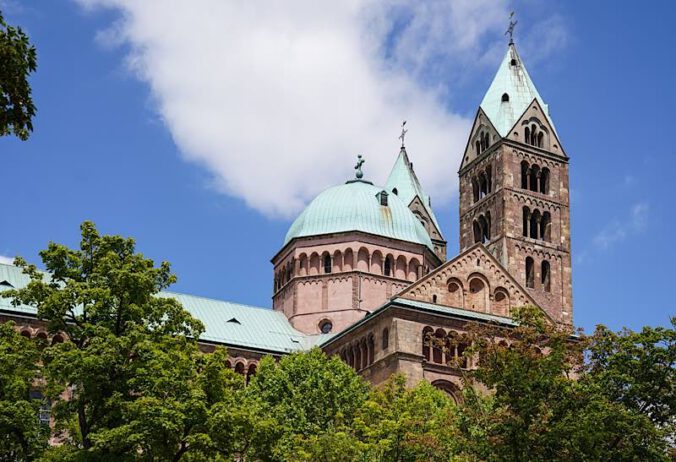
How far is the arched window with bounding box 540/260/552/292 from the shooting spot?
87.1m

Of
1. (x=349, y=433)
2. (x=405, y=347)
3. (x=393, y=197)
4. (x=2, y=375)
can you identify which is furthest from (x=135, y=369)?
(x=393, y=197)

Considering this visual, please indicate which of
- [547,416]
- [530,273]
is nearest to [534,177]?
[530,273]

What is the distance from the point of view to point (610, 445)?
118 ft

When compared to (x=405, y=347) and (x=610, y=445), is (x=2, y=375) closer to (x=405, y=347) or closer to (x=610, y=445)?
(x=610, y=445)

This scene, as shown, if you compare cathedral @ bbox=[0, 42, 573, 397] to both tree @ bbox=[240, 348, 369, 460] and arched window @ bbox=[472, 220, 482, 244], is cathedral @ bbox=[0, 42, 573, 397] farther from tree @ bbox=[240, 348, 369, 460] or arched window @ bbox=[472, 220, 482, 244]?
tree @ bbox=[240, 348, 369, 460]

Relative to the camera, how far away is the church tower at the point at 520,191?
284 feet

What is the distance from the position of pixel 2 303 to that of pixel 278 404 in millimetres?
25492

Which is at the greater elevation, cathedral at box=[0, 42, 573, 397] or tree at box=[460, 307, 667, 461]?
cathedral at box=[0, 42, 573, 397]

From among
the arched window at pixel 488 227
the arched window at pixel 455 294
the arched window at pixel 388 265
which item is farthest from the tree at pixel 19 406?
the arched window at pixel 488 227

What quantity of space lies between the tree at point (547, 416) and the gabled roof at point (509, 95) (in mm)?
54426

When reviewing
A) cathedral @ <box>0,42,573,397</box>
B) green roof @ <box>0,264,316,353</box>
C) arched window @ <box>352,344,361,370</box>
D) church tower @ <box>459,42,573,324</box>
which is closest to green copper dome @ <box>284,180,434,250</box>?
cathedral @ <box>0,42,573,397</box>

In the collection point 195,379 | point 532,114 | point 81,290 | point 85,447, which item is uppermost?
point 532,114

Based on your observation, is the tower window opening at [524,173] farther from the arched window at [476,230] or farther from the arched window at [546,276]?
the arched window at [546,276]

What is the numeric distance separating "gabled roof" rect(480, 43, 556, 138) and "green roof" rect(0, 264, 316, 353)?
89.3 ft
